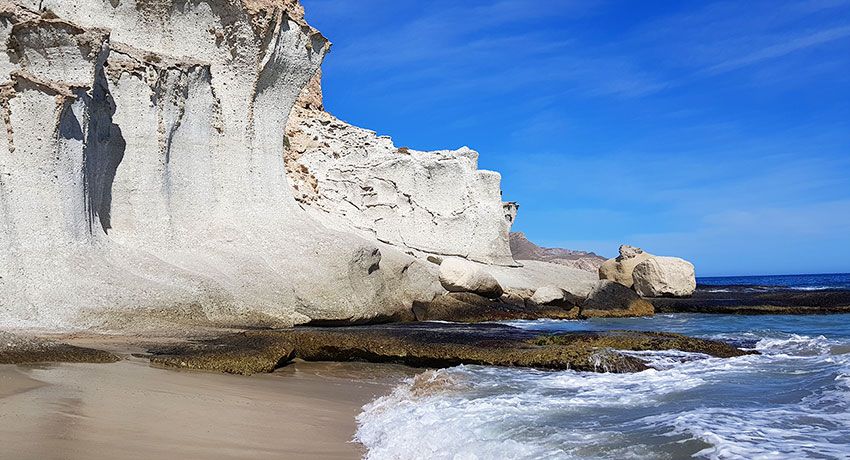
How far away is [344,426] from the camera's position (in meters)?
5.76

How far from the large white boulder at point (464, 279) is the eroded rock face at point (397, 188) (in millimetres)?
4456

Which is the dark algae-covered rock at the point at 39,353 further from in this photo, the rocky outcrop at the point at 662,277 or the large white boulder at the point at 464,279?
the rocky outcrop at the point at 662,277

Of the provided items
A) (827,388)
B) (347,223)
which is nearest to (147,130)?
(347,223)

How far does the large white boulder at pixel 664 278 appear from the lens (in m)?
26.7

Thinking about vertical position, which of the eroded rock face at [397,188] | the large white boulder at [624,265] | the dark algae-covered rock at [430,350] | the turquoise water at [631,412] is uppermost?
the eroded rock face at [397,188]

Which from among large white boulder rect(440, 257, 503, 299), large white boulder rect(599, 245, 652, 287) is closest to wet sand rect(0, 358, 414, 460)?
large white boulder rect(440, 257, 503, 299)

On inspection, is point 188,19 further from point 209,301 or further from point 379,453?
point 379,453

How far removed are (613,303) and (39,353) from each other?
15.2 metres

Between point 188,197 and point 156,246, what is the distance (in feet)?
4.89

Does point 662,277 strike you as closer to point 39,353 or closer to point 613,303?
point 613,303

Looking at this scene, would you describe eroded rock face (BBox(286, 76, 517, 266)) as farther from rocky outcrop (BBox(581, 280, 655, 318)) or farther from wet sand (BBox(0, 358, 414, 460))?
wet sand (BBox(0, 358, 414, 460))

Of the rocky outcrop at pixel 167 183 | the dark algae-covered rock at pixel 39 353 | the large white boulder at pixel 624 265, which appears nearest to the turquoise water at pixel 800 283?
the large white boulder at pixel 624 265

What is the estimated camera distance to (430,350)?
31.3 feet

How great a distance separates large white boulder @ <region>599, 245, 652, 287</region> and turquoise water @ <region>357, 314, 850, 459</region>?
62.9 feet
